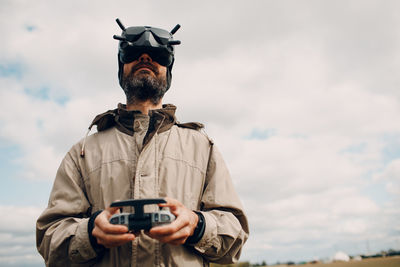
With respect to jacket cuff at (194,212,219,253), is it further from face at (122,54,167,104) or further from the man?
face at (122,54,167,104)

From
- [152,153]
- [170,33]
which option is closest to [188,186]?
[152,153]

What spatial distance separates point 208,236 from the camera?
252 cm

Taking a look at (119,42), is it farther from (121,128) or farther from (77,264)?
(77,264)

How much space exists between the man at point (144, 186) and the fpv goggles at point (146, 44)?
0.04 ft

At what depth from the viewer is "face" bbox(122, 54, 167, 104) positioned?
339 cm

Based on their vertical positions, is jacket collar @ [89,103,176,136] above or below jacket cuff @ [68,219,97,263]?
above

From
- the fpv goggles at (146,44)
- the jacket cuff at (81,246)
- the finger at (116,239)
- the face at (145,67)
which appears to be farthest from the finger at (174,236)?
the fpv goggles at (146,44)

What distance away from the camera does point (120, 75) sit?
411cm

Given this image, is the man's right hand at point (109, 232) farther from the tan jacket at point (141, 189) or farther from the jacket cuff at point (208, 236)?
the jacket cuff at point (208, 236)

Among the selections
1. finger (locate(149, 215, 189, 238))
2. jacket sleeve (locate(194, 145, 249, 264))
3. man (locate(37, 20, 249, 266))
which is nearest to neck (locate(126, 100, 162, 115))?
man (locate(37, 20, 249, 266))

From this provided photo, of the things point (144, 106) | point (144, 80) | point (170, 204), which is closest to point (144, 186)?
point (170, 204)

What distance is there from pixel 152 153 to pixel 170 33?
160 cm

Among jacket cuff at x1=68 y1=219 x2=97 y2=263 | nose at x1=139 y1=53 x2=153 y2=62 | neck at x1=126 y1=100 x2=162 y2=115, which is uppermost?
nose at x1=139 y1=53 x2=153 y2=62

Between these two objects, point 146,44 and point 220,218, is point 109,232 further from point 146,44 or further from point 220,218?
point 146,44
